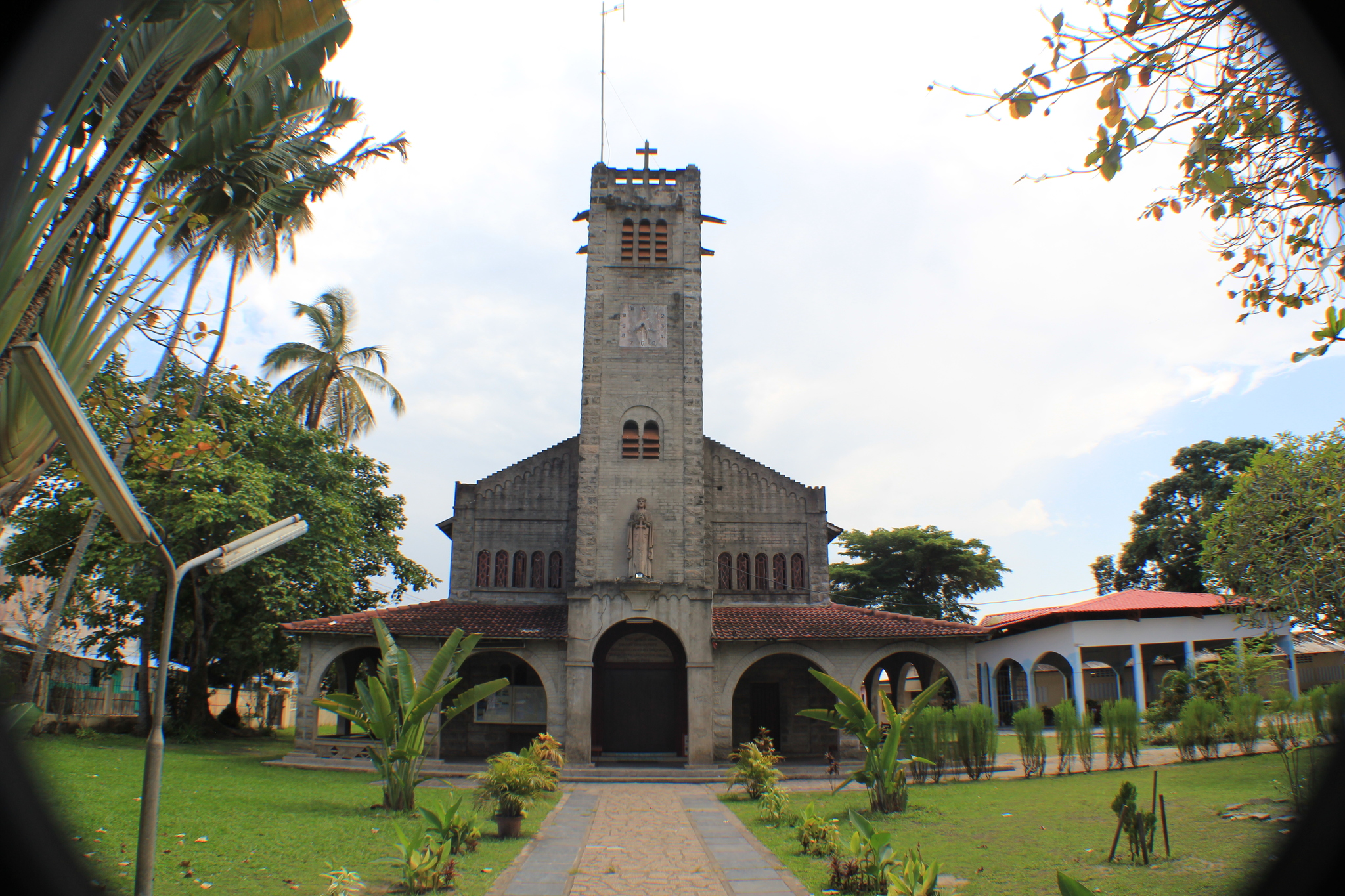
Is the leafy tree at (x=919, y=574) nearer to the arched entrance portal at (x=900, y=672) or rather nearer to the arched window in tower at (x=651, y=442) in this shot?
the arched entrance portal at (x=900, y=672)

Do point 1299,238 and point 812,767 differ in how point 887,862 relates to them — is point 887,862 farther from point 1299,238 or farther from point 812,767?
point 812,767

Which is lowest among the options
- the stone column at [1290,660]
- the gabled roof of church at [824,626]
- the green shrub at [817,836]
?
the green shrub at [817,836]

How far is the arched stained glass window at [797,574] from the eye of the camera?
2650 cm

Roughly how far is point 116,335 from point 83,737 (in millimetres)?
22071

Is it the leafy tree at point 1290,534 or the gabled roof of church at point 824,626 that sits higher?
the leafy tree at point 1290,534

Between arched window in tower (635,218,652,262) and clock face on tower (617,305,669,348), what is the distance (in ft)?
6.36

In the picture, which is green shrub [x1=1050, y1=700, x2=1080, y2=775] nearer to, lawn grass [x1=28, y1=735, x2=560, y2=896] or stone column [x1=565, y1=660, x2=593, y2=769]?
lawn grass [x1=28, y1=735, x2=560, y2=896]

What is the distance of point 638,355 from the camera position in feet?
83.2

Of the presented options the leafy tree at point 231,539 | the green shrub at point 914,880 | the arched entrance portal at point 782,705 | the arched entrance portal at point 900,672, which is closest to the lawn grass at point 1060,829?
the green shrub at point 914,880

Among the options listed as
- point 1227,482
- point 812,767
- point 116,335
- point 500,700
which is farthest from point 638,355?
point 1227,482

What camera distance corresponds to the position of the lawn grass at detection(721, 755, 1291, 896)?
8453 mm

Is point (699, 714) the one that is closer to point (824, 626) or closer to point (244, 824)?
point (824, 626)

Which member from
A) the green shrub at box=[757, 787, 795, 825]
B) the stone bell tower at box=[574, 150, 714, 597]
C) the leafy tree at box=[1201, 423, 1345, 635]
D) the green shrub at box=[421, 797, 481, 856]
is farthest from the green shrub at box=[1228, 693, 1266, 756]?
the green shrub at box=[421, 797, 481, 856]

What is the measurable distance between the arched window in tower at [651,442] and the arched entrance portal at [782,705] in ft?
24.5
